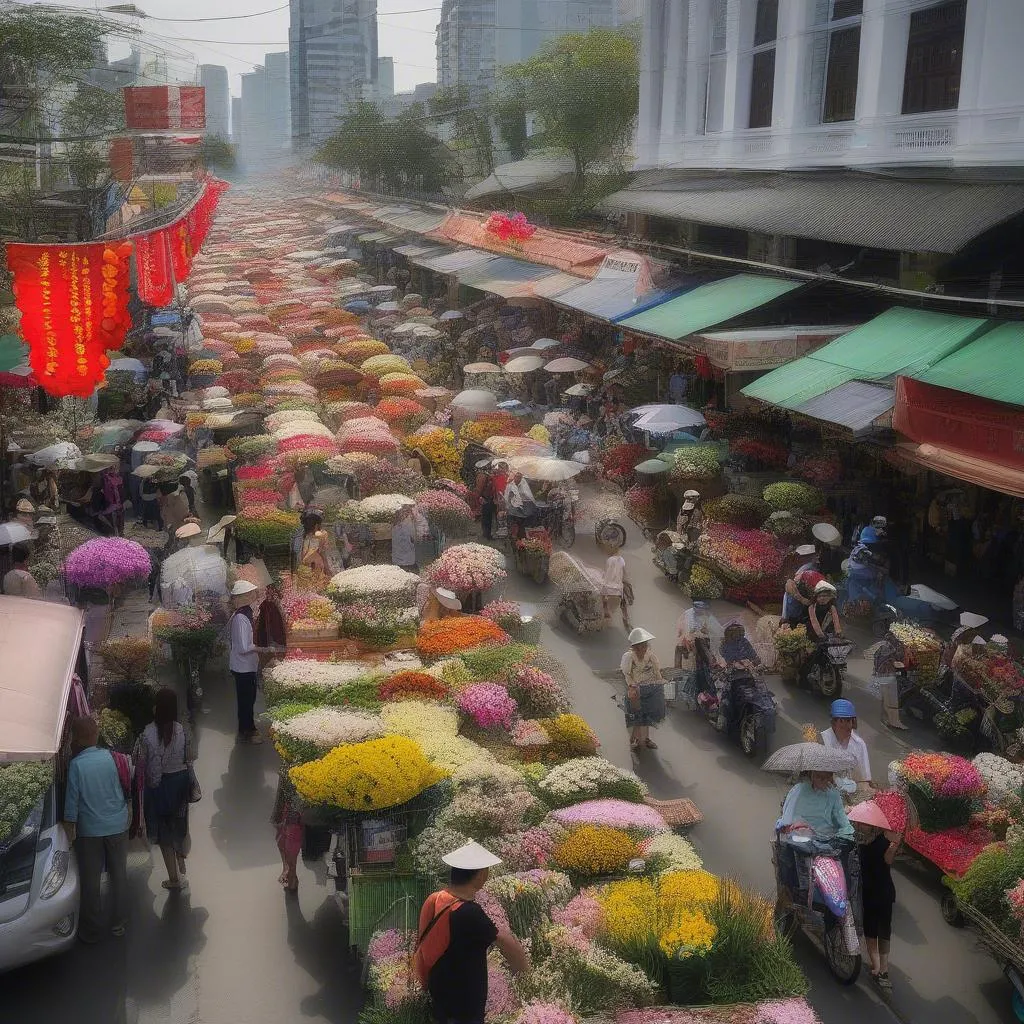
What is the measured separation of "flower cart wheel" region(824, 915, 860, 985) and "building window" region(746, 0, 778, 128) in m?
22.6

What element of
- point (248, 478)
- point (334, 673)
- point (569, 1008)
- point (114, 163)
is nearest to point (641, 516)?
point (248, 478)

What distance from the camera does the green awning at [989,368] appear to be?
12.9 meters

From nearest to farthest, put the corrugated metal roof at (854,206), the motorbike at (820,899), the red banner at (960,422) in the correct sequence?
the motorbike at (820,899) → the red banner at (960,422) → the corrugated metal roof at (854,206)

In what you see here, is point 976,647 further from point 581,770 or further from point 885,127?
point 885,127

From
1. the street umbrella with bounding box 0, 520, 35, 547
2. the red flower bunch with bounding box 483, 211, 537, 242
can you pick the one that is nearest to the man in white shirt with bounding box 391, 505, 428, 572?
the street umbrella with bounding box 0, 520, 35, 547

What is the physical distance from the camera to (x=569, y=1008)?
20.2ft

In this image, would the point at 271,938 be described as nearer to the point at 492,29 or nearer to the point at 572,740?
the point at 572,740

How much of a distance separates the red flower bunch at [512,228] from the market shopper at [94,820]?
30.4 m

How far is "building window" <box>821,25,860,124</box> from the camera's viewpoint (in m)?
22.6

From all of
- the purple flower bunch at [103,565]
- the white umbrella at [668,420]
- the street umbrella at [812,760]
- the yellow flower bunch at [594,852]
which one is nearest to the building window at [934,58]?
the white umbrella at [668,420]

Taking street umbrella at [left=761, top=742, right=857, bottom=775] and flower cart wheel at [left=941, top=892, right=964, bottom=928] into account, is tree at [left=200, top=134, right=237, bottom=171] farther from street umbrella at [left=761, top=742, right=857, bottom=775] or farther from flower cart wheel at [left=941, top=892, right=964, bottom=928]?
flower cart wheel at [left=941, top=892, right=964, bottom=928]

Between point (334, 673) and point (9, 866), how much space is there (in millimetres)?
3454

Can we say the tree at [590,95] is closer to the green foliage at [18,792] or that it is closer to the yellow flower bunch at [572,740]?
the yellow flower bunch at [572,740]

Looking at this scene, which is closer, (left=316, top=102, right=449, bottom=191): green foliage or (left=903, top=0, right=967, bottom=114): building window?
(left=903, top=0, right=967, bottom=114): building window
